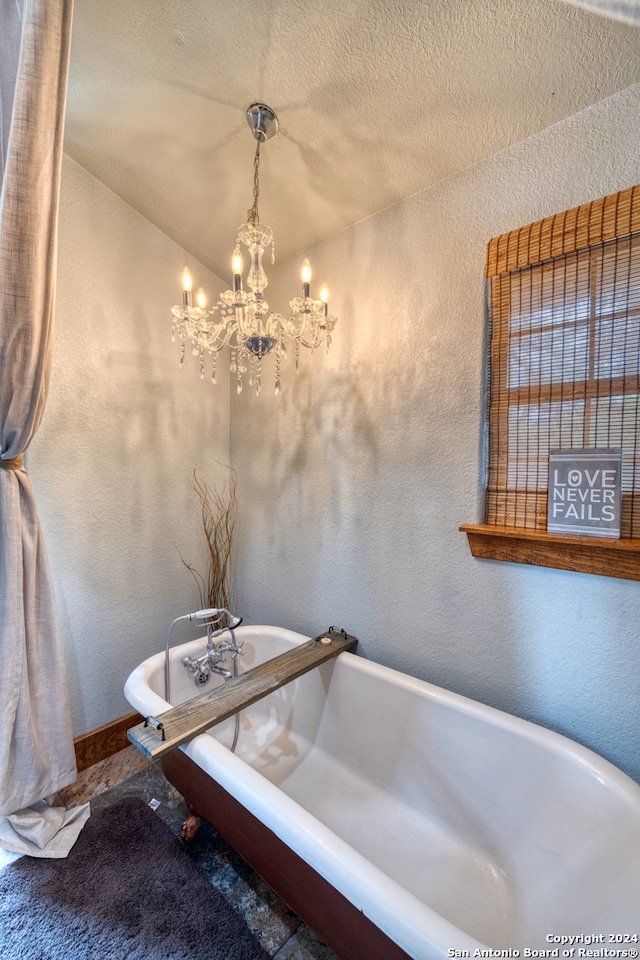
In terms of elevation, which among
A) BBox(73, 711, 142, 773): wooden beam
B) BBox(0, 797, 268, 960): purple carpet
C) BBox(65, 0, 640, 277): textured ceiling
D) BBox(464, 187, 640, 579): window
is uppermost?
BBox(65, 0, 640, 277): textured ceiling

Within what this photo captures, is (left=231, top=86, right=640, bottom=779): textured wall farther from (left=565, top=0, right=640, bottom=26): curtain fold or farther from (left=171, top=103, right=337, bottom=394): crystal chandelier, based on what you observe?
(left=171, top=103, right=337, bottom=394): crystal chandelier

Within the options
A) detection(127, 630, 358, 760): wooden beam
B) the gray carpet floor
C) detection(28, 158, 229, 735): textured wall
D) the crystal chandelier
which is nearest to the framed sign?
the crystal chandelier

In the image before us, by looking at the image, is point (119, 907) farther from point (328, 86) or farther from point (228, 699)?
point (328, 86)

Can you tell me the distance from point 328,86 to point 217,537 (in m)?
2.04

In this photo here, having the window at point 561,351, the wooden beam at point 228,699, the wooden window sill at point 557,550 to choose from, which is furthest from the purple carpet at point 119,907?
the window at point 561,351

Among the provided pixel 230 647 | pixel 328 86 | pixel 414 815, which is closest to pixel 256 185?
pixel 328 86

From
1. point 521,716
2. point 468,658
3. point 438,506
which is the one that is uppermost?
point 438,506

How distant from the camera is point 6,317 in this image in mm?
1288

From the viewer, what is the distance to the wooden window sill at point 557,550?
109 centimetres

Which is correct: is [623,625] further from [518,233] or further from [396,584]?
[518,233]

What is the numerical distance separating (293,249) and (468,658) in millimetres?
2035

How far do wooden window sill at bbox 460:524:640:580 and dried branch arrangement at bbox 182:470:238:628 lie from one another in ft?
4.70

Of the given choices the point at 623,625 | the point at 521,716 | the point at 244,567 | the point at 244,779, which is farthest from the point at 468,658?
the point at 244,567

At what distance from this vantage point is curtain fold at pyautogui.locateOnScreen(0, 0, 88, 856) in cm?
120
